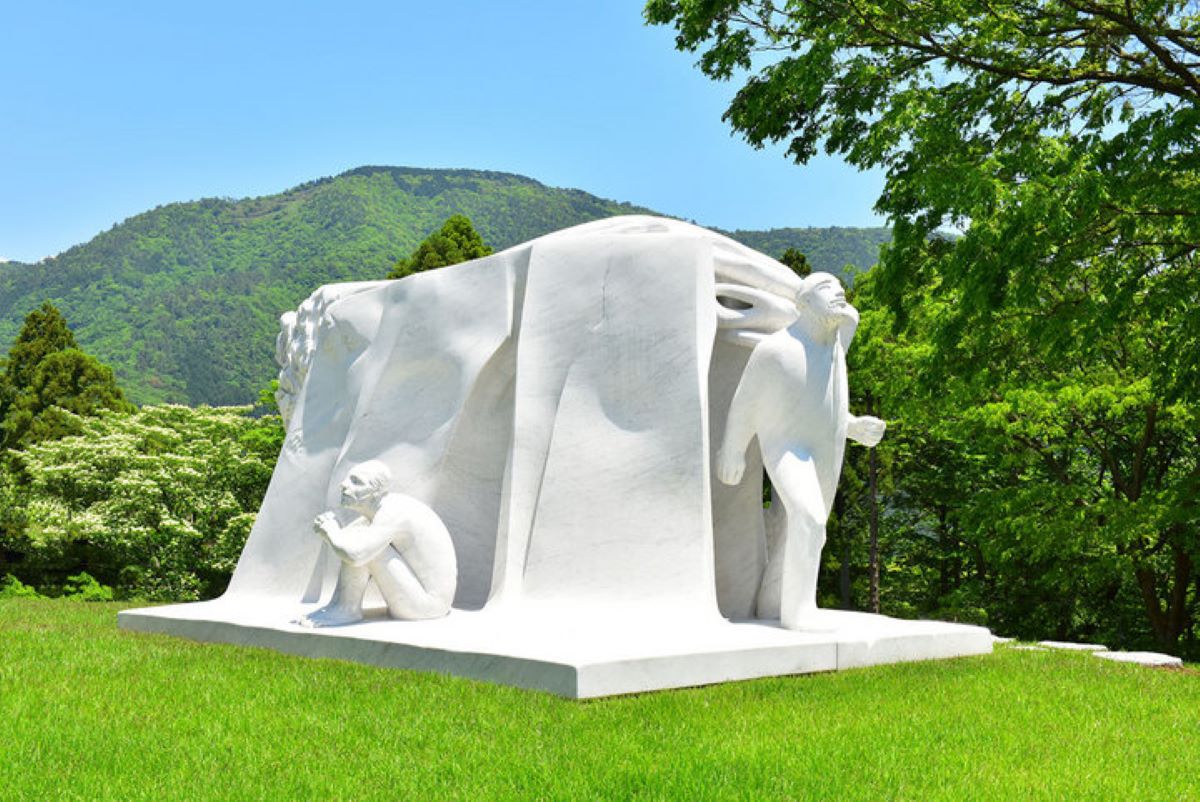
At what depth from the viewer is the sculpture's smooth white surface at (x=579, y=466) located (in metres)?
6.71

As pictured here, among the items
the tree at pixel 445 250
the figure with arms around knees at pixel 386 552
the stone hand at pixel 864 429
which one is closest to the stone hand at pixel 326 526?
the figure with arms around knees at pixel 386 552

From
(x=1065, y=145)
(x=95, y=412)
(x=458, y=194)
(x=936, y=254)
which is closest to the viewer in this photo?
(x=1065, y=145)

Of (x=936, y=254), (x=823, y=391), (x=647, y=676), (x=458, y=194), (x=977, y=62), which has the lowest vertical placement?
(x=647, y=676)

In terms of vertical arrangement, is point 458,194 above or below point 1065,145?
above

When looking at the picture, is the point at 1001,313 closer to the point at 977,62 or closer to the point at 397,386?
the point at 977,62

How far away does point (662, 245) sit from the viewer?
304 inches

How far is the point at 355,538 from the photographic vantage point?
6980 millimetres

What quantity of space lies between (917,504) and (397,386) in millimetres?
14828

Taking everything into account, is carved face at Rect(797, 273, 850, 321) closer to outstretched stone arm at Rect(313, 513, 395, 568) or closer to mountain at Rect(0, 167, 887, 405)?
outstretched stone arm at Rect(313, 513, 395, 568)

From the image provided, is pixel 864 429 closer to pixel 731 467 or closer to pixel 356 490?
pixel 731 467

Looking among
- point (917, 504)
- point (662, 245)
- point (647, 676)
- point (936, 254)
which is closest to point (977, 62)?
point (936, 254)

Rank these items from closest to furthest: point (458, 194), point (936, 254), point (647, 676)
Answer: point (647, 676)
point (936, 254)
point (458, 194)

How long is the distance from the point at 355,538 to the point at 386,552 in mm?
382

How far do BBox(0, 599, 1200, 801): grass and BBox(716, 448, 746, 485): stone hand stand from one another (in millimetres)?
1746
